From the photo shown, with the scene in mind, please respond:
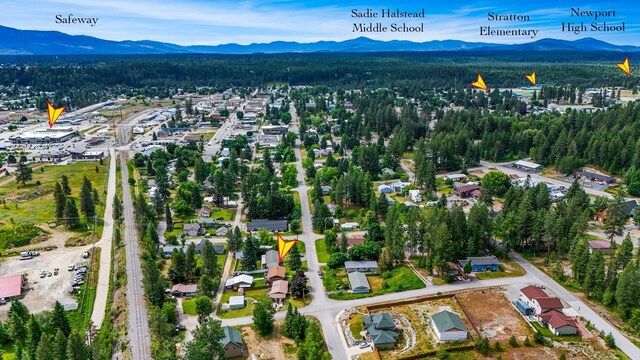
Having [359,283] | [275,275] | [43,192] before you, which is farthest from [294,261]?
[43,192]

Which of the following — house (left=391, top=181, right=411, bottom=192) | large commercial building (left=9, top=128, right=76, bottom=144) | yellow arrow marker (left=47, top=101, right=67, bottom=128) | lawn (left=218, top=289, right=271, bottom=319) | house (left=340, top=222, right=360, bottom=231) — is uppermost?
yellow arrow marker (left=47, top=101, right=67, bottom=128)

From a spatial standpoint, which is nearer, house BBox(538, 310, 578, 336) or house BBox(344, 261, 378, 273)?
house BBox(538, 310, 578, 336)

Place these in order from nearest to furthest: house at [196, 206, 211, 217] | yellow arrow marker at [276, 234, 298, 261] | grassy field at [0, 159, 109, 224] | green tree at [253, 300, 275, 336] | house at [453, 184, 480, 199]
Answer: green tree at [253, 300, 275, 336]
yellow arrow marker at [276, 234, 298, 261]
grassy field at [0, 159, 109, 224]
house at [196, 206, 211, 217]
house at [453, 184, 480, 199]

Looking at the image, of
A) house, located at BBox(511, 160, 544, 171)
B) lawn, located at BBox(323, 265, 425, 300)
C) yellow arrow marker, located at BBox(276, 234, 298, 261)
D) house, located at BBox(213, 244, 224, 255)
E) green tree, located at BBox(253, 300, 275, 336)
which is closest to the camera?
green tree, located at BBox(253, 300, 275, 336)

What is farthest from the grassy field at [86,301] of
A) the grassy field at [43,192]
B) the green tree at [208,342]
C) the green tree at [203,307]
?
the grassy field at [43,192]

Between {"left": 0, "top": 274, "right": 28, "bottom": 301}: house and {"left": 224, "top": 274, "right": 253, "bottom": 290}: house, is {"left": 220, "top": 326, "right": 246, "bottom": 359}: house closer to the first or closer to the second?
{"left": 224, "top": 274, "right": 253, "bottom": 290}: house

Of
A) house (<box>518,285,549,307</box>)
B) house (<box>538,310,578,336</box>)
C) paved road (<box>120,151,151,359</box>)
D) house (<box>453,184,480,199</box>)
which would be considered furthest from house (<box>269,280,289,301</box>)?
house (<box>453,184,480,199</box>)

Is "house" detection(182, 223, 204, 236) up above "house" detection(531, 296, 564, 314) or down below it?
above

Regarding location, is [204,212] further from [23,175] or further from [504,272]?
[504,272]

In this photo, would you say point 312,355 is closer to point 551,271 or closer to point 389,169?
point 551,271
